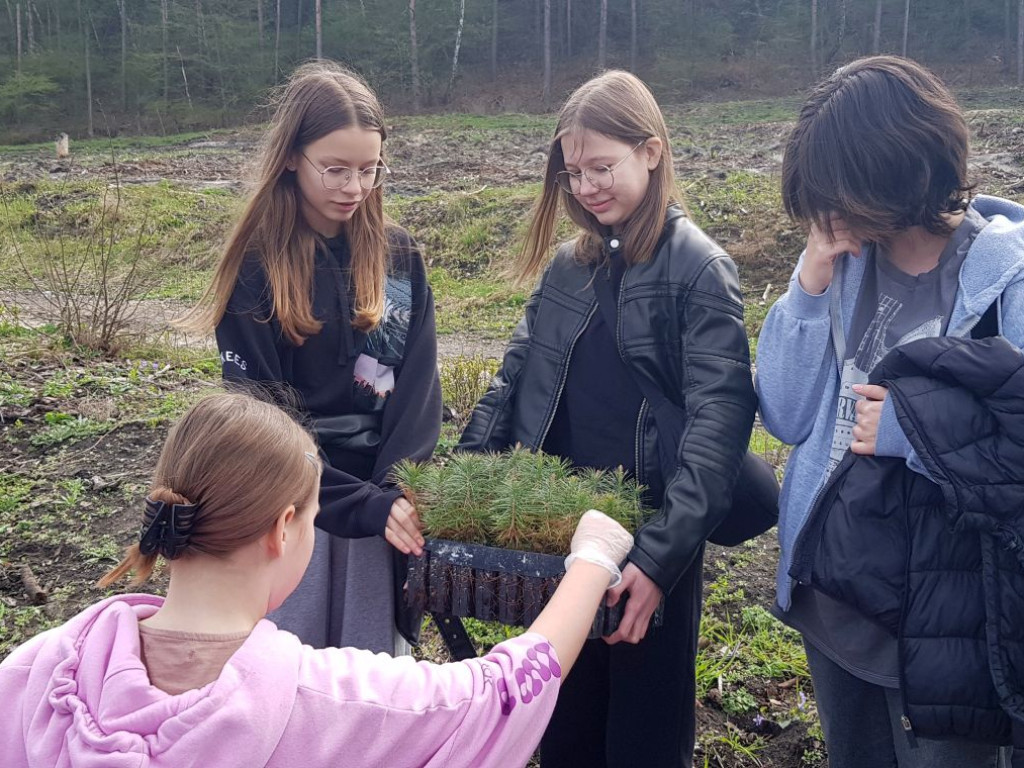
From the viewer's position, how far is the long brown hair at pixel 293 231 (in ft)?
7.43

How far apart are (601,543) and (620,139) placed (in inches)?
36.9

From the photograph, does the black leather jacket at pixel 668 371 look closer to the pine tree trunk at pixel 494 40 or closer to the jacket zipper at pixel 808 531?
the jacket zipper at pixel 808 531

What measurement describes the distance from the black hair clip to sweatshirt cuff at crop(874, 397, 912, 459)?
1188 mm

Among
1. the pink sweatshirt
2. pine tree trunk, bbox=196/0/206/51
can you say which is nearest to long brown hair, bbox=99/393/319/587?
the pink sweatshirt

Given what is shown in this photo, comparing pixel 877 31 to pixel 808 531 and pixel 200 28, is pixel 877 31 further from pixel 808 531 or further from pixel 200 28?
pixel 808 531

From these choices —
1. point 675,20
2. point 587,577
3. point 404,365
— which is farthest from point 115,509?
point 675,20

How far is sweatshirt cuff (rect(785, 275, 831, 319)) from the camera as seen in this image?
6.05 ft

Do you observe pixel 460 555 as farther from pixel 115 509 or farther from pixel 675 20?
pixel 675 20

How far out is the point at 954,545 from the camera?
157 cm

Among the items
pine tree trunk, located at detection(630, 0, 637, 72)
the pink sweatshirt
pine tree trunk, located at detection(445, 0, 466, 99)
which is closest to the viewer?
the pink sweatshirt

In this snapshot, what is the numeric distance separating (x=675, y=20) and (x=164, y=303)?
111 feet

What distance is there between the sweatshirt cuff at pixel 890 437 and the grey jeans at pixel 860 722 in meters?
0.45

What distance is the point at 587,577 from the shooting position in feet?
5.49

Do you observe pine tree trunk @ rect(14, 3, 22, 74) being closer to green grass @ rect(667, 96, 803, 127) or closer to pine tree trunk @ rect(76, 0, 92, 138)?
pine tree trunk @ rect(76, 0, 92, 138)
